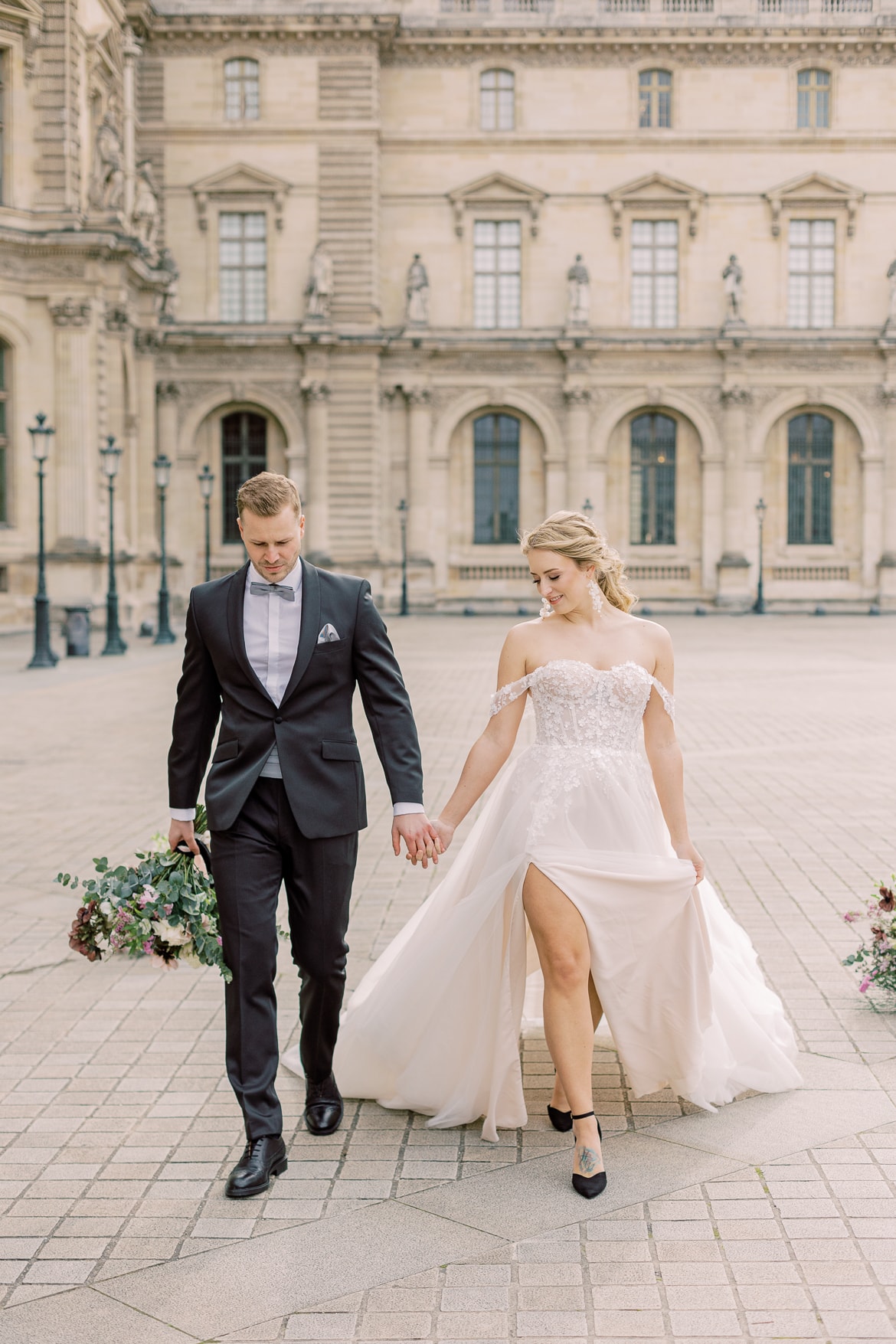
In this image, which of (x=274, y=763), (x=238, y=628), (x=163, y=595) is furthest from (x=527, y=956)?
(x=163, y=595)

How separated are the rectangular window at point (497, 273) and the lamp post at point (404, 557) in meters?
6.38

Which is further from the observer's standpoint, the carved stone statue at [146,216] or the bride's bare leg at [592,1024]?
the carved stone statue at [146,216]

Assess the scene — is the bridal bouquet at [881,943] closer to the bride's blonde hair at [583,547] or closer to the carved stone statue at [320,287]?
the bride's blonde hair at [583,547]

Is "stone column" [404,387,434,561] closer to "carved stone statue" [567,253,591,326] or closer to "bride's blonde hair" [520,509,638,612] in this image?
"carved stone statue" [567,253,591,326]

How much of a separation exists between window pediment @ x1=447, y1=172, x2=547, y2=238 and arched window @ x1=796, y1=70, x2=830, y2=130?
27.9ft

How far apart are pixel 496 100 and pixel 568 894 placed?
46.0 metres

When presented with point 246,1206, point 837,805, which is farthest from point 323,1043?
point 837,805

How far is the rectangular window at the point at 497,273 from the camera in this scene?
154 ft

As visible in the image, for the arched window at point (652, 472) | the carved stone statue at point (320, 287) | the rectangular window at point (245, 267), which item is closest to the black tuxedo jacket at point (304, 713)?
the carved stone statue at point (320, 287)

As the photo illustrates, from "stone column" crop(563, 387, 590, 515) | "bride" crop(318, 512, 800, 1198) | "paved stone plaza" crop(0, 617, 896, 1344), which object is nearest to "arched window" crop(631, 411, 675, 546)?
"stone column" crop(563, 387, 590, 515)

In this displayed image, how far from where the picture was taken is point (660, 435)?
4775 centimetres

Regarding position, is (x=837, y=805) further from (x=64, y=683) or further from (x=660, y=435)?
(x=660, y=435)

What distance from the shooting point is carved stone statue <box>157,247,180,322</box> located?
44469mm

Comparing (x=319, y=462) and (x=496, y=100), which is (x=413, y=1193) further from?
(x=496, y=100)
